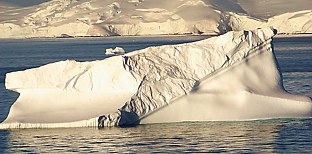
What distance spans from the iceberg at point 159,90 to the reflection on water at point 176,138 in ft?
1.32

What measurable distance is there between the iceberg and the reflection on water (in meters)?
0.40

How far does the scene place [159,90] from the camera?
100ft

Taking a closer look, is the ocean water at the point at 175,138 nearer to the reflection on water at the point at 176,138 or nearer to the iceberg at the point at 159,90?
the reflection on water at the point at 176,138

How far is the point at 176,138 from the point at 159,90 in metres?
2.86

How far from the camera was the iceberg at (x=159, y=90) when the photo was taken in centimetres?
3042

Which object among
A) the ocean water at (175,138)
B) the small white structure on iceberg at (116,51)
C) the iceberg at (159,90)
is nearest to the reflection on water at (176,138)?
the ocean water at (175,138)

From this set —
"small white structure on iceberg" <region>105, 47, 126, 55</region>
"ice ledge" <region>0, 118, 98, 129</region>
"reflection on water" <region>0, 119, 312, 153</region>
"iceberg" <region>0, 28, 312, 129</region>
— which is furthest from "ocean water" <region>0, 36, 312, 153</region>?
"small white structure on iceberg" <region>105, 47, 126, 55</region>

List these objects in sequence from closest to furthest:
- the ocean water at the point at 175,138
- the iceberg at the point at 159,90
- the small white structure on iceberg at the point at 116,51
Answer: the ocean water at the point at 175,138
the iceberg at the point at 159,90
the small white structure on iceberg at the point at 116,51

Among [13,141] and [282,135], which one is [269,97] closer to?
[282,135]

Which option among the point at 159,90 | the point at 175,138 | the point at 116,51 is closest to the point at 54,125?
the point at 159,90

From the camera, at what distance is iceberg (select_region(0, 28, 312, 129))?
30.4 metres

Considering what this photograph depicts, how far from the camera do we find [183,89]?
30562 millimetres

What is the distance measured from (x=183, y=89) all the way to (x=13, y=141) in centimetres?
615

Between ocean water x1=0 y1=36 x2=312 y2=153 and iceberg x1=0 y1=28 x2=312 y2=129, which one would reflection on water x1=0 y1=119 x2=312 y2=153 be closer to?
ocean water x1=0 y1=36 x2=312 y2=153
